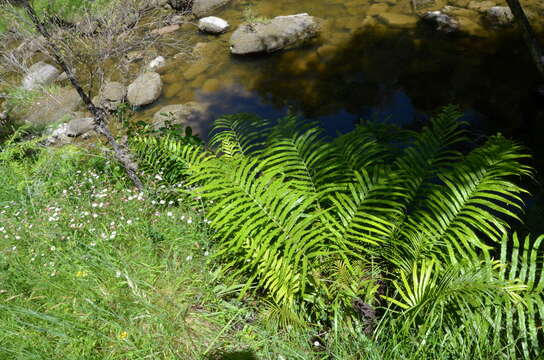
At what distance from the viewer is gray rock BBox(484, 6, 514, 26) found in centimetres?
684

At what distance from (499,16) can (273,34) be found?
4.59m

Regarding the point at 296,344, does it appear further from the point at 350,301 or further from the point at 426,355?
the point at 426,355

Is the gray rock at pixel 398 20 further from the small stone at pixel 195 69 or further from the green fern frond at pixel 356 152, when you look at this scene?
the green fern frond at pixel 356 152

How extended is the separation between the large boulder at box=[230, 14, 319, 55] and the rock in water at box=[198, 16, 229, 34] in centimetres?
74

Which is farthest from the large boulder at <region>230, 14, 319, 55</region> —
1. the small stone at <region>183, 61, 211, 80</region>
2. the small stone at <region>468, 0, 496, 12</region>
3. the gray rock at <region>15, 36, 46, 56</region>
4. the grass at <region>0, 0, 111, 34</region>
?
the gray rock at <region>15, 36, 46, 56</region>

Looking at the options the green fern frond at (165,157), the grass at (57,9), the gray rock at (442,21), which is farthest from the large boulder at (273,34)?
the grass at (57,9)

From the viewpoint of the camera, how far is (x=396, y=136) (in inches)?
147

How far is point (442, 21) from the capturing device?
23.4 feet

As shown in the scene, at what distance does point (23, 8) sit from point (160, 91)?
446cm

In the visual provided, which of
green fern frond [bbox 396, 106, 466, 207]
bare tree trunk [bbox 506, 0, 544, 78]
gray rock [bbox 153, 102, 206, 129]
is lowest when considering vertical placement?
gray rock [bbox 153, 102, 206, 129]

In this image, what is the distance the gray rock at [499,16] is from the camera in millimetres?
6840

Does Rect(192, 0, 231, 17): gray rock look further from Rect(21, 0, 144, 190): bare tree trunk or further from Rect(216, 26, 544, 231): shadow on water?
Rect(21, 0, 144, 190): bare tree trunk

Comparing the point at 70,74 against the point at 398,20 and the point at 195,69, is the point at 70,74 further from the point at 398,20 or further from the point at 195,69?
the point at 398,20

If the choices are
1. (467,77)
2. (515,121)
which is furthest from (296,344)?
(467,77)
